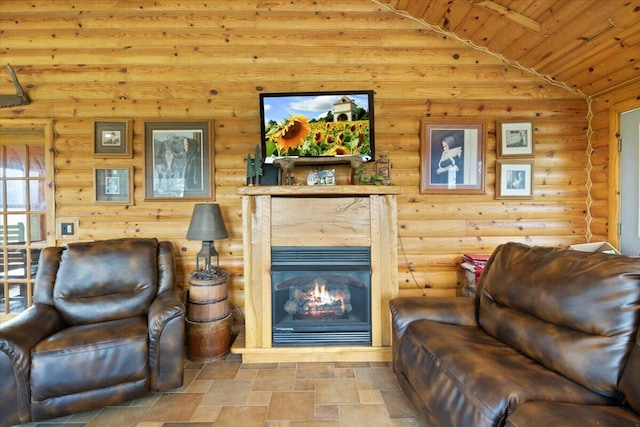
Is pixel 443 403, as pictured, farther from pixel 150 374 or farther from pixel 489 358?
pixel 150 374

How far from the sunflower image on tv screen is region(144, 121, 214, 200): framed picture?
0.79m

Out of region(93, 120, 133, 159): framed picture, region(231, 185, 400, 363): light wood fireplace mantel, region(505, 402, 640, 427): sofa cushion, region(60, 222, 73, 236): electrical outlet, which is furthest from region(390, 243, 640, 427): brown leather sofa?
region(60, 222, 73, 236): electrical outlet

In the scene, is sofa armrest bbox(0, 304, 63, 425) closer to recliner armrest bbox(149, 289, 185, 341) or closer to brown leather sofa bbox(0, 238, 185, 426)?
brown leather sofa bbox(0, 238, 185, 426)

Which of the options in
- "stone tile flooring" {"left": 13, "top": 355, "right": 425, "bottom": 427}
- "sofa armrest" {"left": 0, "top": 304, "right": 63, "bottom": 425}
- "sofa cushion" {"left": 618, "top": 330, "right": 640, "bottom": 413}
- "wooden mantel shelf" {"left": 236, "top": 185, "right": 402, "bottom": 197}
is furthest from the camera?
"wooden mantel shelf" {"left": 236, "top": 185, "right": 402, "bottom": 197}

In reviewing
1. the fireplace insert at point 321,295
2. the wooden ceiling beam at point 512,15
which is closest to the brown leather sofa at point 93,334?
the fireplace insert at point 321,295

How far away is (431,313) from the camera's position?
6.48ft

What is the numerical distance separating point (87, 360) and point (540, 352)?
244 centimetres

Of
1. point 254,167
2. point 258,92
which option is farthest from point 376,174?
point 258,92

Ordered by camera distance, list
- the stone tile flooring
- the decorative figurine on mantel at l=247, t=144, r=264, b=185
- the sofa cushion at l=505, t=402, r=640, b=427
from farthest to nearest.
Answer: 1. the decorative figurine on mantel at l=247, t=144, r=264, b=185
2. the stone tile flooring
3. the sofa cushion at l=505, t=402, r=640, b=427

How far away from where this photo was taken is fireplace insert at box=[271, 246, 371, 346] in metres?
2.42

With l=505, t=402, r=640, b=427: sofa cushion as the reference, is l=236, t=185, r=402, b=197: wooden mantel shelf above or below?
above

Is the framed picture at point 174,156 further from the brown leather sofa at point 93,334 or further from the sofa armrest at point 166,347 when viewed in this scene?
the sofa armrest at point 166,347

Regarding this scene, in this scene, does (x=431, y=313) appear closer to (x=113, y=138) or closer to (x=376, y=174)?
(x=376, y=174)

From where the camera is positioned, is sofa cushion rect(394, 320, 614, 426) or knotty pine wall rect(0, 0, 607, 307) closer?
sofa cushion rect(394, 320, 614, 426)
